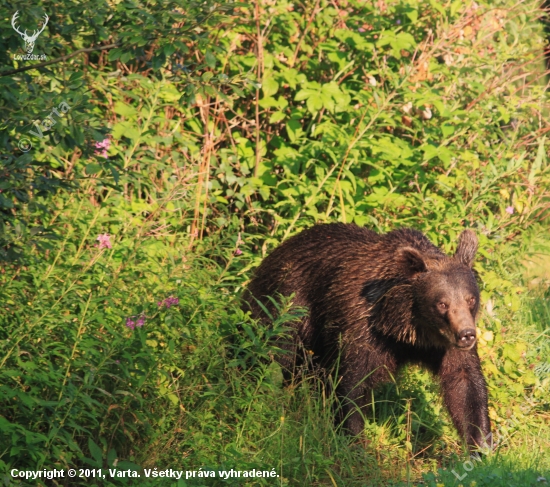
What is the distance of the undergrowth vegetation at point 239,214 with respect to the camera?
4.92 meters

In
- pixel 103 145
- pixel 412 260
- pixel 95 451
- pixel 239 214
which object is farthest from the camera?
pixel 239 214

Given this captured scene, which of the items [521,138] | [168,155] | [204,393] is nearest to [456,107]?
[521,138]

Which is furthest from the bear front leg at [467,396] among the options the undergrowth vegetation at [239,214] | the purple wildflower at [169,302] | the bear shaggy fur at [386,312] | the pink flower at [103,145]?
the pink flower at [103,145]

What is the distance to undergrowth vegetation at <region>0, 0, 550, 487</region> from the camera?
16.1ft

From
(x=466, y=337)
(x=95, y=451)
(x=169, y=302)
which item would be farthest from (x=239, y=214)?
(x=95, y=451)

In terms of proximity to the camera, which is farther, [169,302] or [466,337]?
[466,337]

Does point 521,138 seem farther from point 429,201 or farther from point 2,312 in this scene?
point 2,312

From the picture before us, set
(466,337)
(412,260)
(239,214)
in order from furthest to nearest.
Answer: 1. (239,214)
2. (412,260)
3. (466,337)

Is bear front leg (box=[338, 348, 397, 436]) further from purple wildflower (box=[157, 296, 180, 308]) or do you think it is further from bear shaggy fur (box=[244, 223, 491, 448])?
purple wildflower (box=[157, 296, 180, 308])

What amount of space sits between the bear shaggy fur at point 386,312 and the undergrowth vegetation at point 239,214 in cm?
23

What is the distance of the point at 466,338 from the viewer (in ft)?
18.4

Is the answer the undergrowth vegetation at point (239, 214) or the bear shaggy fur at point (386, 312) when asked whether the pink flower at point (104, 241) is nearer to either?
the undergrowth vegetation at point (239, 214)

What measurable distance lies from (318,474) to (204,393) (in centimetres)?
78

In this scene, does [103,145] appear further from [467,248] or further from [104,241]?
[467,248]
